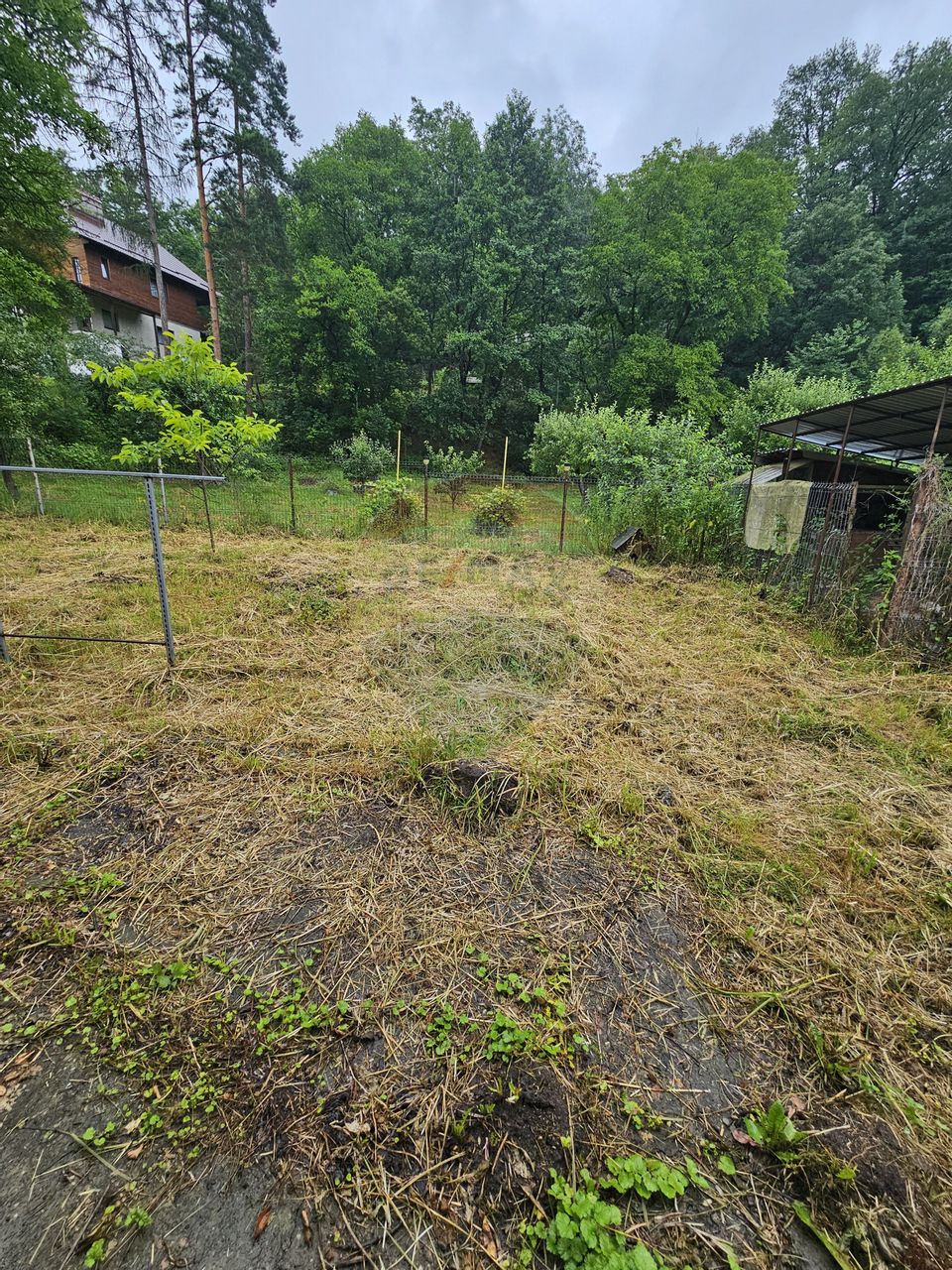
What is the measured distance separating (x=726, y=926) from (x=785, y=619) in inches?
166

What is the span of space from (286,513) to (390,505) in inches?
73.5

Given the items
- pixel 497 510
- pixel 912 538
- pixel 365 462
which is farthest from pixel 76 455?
pixel 912 538

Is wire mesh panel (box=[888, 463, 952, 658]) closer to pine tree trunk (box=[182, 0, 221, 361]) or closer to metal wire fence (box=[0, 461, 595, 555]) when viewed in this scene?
metal wire fence (box=[0, 461, 595, 555])

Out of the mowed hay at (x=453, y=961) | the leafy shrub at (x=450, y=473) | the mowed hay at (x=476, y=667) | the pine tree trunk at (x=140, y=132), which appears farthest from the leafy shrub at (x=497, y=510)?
the pine tree trunk at (x=140, y=132)

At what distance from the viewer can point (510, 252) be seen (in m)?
17.4

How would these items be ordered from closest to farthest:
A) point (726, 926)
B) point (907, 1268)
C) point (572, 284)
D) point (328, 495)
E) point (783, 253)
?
point (907, 1268) → point (726, 926) → point (328, 495) → point (783, 253) → point (572, 284)

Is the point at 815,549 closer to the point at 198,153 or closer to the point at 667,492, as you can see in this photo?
the point at 667,492

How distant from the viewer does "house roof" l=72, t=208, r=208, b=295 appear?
1232 centimetres

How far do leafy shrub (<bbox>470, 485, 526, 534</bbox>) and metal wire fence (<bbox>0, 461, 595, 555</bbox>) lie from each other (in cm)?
3

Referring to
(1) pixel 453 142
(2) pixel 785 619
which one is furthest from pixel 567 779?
(1) pixel 453 142

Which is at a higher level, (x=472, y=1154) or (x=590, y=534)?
(x=590, y=534)

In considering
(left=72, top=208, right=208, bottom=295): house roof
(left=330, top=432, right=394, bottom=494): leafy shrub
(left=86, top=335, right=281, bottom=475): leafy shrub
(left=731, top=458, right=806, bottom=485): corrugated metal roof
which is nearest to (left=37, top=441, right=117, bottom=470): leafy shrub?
(left=86, top=335, right=281, bottom=475): leafy shrub

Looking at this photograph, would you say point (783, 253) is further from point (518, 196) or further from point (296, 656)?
point (296, 656)

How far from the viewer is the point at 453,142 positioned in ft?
60.2
